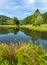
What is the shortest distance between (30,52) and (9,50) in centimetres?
89

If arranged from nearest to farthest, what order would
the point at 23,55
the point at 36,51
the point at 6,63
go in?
the point at 6,63
the point at 23,55
the point at 36,51

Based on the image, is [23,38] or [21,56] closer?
[21,56]

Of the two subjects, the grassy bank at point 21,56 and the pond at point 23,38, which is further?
the pond at point 23,38

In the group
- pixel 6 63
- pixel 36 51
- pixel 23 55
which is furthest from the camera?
pixel 36 51

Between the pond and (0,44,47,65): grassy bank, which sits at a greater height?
(0,44,47,65): grassy bank

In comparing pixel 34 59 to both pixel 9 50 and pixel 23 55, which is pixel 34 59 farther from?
pixel 9 50

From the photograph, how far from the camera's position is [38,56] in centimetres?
695

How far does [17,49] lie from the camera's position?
7137 millimetres

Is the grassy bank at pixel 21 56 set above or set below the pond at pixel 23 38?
above

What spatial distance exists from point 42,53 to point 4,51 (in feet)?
5.53

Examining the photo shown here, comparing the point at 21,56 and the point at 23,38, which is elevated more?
the point at 21,56

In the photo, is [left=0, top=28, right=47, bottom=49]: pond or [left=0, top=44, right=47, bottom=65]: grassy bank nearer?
[left=0, top=44, right=47, bottom=65]: grassy bank

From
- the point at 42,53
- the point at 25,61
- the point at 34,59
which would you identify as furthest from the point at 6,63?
the point at 42,53

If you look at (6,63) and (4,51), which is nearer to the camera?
(6,63)
